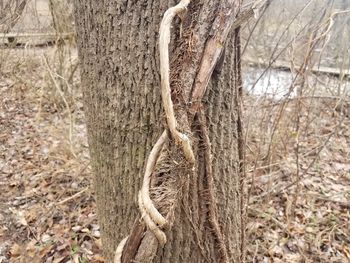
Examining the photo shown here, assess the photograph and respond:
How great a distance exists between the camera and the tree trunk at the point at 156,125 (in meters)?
0.97

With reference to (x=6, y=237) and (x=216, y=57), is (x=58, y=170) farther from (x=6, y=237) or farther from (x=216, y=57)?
(x=216, y=57)

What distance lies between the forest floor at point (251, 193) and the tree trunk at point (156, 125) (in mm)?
1119

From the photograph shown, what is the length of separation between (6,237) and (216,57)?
2246mm

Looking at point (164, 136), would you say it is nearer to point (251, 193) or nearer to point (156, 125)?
point (156, 125)

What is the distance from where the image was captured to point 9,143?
3885 millimetres

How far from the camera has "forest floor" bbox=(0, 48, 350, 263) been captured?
248 centimetres

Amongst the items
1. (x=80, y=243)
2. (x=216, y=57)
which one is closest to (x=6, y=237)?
(x=80, y=243)

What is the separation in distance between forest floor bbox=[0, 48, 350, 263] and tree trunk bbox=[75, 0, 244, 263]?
1119 millimetres

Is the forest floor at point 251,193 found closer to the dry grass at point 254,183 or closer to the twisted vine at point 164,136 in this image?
→ the dry grass at point 254,183

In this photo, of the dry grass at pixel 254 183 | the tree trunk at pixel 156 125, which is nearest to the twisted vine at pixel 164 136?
the tree trunk at pixel 156 125

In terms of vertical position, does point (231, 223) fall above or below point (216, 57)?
below

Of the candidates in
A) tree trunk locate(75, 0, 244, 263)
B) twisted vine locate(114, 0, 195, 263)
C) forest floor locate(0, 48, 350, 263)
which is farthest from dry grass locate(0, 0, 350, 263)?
twisted vine locate(114, 0, 195, 263)

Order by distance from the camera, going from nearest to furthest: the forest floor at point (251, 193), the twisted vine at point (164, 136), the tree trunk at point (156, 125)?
the twisted vine at point (164, 136) → the tree trunk at point (156, 125) → the forest floor at point (251, 193)

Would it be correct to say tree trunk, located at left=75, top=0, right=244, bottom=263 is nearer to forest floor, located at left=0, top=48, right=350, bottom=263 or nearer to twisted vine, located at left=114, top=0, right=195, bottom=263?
twisted vine, located at left=114, top=0, right=195, bottom=263
